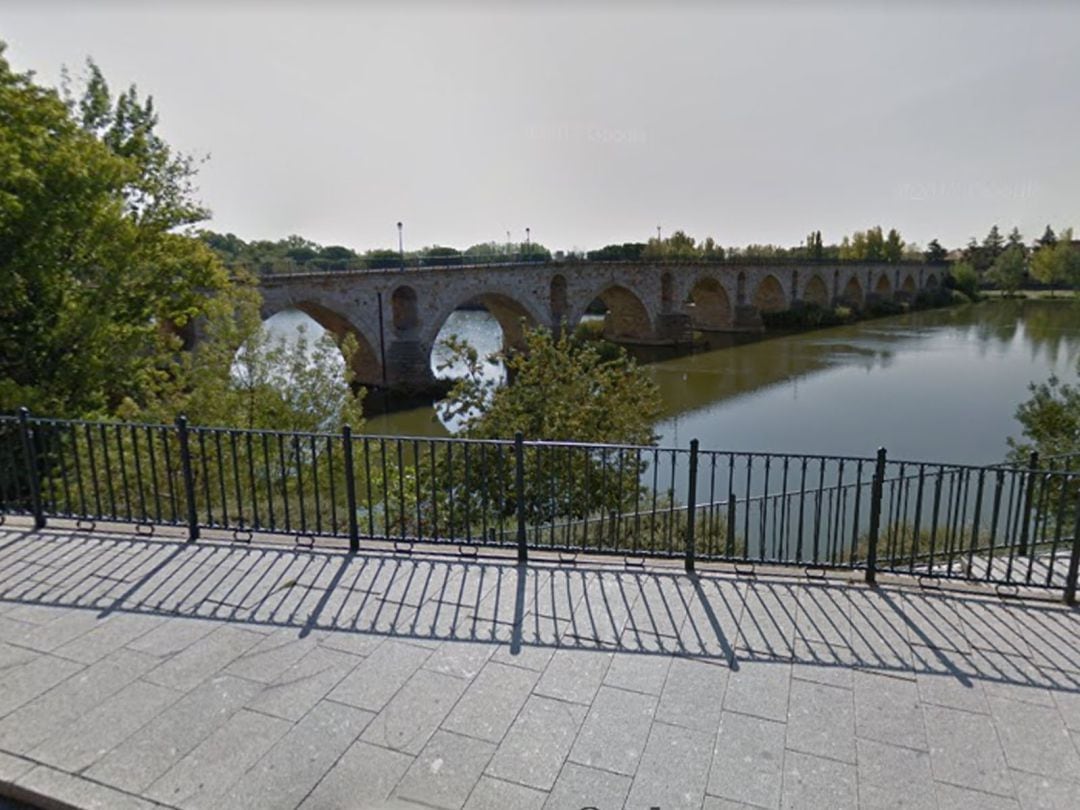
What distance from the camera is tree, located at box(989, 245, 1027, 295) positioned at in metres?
76.5

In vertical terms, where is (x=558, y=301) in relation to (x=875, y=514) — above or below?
above

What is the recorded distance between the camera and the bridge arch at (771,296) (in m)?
55.4

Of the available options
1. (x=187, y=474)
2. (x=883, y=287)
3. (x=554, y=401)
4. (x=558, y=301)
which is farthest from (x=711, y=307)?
(x=187, y=474)

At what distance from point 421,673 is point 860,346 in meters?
42.3

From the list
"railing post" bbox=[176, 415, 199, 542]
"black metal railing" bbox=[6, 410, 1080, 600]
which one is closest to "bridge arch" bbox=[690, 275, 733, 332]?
"black metal railing" bbox=[6, 410, 1080, 600]

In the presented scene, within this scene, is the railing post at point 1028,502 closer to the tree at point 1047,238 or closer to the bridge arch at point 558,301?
the bridge arch at point 558,301

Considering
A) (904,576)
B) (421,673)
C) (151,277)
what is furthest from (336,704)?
(151,277)

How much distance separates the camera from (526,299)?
110ft

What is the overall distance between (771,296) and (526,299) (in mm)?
31807

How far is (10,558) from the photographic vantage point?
16.4 ft

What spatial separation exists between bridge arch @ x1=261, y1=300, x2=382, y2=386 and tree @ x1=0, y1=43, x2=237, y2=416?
1069 cm

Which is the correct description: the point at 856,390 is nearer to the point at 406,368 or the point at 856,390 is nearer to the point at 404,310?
the point at 406,368

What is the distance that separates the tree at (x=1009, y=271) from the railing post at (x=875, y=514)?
3583 inches

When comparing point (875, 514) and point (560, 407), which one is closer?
point (875, 514)
